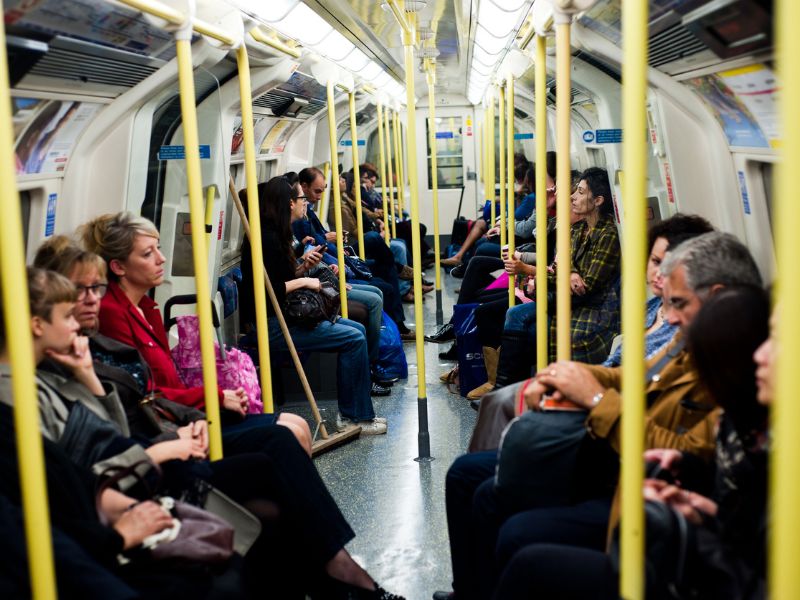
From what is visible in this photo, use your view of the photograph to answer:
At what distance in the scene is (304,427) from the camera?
→ 12.2 feet

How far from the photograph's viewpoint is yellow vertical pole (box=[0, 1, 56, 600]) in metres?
1.63

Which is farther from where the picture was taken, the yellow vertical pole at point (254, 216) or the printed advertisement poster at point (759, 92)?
the yellow vertical pole at point (254, 216)

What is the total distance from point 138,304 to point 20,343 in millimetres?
1992

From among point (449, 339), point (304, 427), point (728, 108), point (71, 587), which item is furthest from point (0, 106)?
point (449, 339)

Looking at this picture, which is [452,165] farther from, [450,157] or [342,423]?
[342,423]

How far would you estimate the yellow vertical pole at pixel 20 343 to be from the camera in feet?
5.34

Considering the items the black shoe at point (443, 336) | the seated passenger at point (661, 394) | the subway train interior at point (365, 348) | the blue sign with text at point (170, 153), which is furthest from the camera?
the black shoe at point (443, 336)

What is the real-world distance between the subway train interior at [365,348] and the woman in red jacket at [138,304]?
0.01 meters

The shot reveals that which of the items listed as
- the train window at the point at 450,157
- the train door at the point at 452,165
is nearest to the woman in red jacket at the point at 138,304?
the train door at the point at 452,165

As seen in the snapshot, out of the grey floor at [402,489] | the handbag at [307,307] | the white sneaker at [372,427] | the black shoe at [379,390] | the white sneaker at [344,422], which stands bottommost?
the grey floor at [402,489]

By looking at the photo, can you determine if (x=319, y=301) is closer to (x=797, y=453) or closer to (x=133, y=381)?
(x=133, y=381)

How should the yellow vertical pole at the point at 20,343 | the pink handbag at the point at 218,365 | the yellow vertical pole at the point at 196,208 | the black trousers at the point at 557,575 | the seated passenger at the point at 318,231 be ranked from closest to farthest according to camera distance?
the yellow vertical pole at the point at 20,343
the black trousers at the point at 557,575
the yellow vertical pole at the point at 196,208
the pink handbag at the point at 218,365
the seated passenger at the point at 318,231

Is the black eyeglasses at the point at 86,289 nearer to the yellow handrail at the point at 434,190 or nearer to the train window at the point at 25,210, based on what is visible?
the train window at the point at 25,210

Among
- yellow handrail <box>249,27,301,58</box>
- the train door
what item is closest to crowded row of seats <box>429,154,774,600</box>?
yellow handrail <box>249,27,301,58</box>
